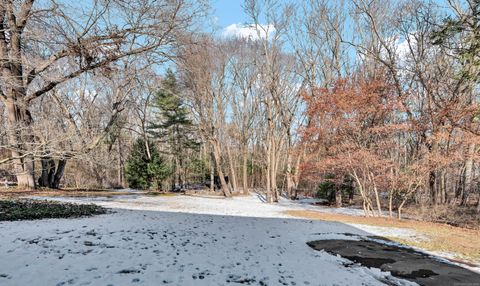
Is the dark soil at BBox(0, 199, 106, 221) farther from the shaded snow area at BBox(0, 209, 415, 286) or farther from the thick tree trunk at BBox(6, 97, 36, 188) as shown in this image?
the thick tree trunk at BBox(6, 97, 36, 188)

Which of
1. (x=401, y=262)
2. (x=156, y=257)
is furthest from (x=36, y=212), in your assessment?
(x=401, y=262)

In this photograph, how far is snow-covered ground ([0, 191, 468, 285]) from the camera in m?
3.50

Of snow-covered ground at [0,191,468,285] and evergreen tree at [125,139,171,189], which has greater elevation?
evergreen tree at [125,139,171,189]

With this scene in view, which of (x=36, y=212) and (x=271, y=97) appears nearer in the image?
(x=36, y=212)

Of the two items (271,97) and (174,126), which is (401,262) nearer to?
(271,97)

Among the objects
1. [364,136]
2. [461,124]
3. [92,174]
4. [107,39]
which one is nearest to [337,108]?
[364,136]

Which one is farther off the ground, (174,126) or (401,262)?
(174,126)

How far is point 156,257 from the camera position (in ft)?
14.1

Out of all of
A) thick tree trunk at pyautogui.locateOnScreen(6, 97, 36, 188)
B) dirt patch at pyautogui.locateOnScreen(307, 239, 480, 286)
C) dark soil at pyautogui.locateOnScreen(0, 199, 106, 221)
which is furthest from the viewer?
thick tree trunk at pyautogui.locateOnScreen(6, 97, 36, 188)

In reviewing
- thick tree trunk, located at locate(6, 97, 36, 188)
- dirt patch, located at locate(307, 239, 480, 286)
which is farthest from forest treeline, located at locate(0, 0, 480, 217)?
dirt patch, located at locate(307, 239, 480, 286)

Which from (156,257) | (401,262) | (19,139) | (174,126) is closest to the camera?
(156,257)

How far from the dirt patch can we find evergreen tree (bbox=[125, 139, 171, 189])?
17.7 meters

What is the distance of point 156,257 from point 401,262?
14.6ft

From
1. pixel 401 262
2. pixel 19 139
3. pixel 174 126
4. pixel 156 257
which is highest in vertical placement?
pixel 174 126
